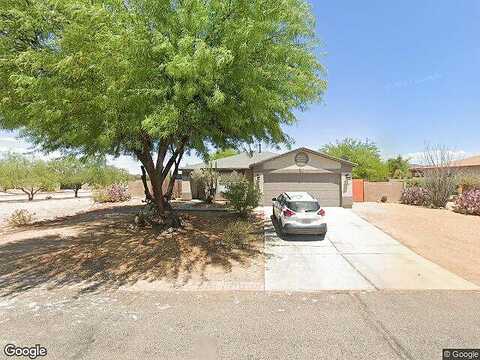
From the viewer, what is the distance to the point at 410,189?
81.4 feet

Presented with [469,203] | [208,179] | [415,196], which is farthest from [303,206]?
[415,196]

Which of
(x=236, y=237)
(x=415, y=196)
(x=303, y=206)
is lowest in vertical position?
(x=236, y=237)

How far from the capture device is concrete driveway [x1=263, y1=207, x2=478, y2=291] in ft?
25.6

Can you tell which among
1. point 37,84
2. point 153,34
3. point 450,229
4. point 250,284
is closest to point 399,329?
point 250,284

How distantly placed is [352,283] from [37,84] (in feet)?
27.6

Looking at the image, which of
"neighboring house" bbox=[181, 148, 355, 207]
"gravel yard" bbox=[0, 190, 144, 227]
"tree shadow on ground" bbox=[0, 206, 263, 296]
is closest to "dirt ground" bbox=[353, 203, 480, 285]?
"neighboring house" bbox=[181, 148, 355, 207]

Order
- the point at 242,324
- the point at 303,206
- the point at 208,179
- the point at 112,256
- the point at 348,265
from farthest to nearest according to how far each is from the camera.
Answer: the point at 208,179 < the point at 303,206 < the point at 112,256 < the point at 348,265 < the point at 242,324

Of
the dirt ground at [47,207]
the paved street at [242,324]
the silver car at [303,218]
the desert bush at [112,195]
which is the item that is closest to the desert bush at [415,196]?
the silver car at [303,218]

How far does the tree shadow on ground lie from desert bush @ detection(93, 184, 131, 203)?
41.5ft

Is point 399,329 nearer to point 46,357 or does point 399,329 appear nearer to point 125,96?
A: point 46,357

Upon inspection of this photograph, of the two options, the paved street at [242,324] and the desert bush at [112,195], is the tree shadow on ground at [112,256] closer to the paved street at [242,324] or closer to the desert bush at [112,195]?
the paved street at [242,324]

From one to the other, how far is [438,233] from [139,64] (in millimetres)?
13507

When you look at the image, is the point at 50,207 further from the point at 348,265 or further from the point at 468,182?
the point at 468,182

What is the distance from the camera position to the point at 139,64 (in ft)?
23.3
